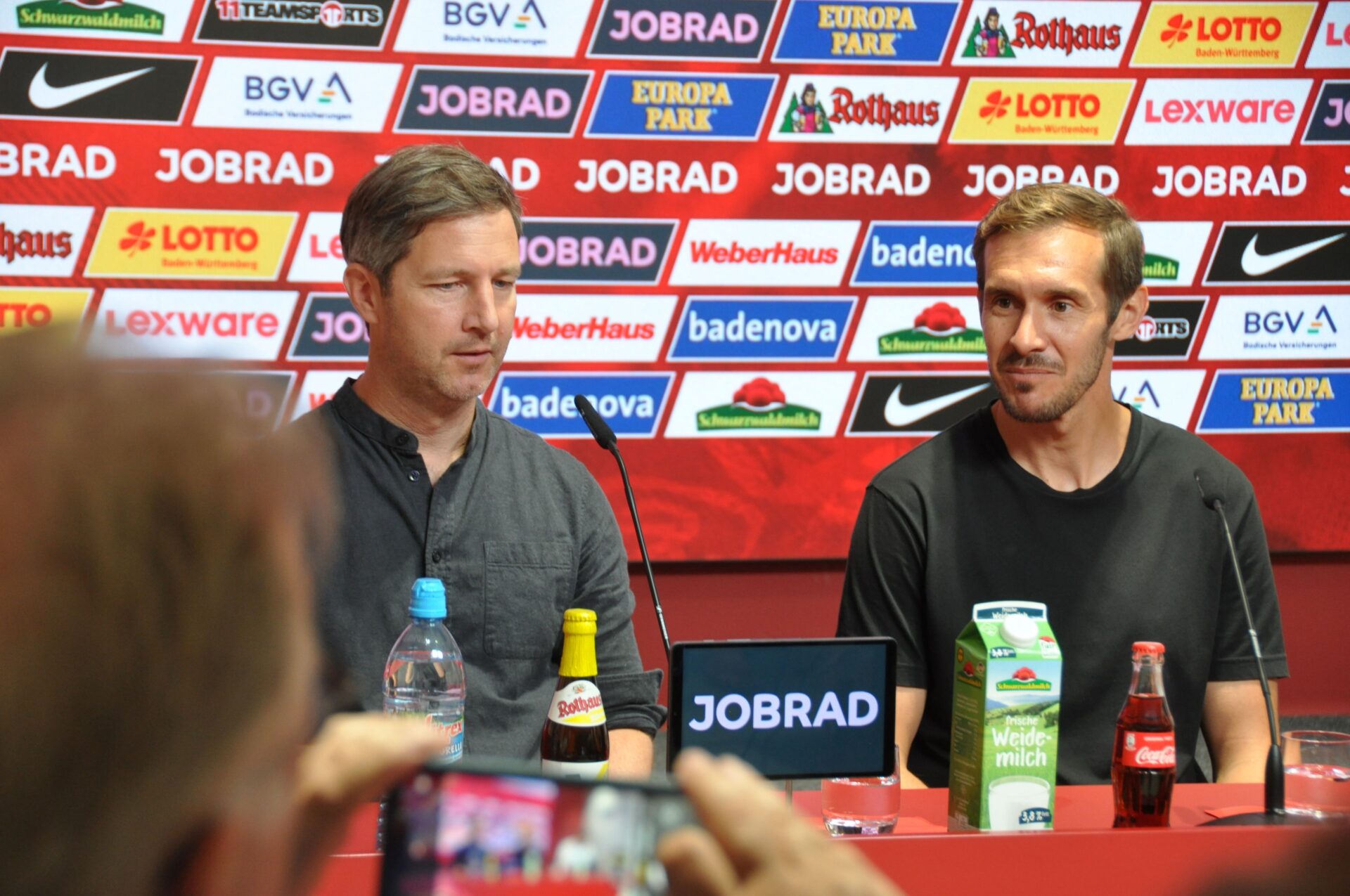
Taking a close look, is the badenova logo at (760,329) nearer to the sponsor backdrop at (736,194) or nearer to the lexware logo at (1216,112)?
the sponsor backdrop at (736,194)

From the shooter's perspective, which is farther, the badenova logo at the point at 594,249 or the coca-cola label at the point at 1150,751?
the badenova logo at the point at 594,249

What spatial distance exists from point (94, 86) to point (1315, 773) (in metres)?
2.38

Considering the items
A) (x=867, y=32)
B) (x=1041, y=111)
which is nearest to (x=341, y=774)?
(x=867, y=32)

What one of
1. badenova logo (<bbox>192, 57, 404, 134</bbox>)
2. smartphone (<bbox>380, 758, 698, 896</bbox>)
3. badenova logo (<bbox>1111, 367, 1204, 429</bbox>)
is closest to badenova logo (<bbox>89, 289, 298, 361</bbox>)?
badenova logo (<bbox>192, 57, 404, 134</bbox>)

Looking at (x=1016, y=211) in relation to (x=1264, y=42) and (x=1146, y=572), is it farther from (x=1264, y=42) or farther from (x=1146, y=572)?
(x=1264, y=42)

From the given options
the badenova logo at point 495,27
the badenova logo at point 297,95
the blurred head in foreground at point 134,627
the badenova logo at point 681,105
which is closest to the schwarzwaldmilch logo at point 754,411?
the badenova logo at point 681,105

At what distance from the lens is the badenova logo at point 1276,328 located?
2938 millimetres

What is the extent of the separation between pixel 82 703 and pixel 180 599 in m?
0.04

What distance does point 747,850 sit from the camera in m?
0.50

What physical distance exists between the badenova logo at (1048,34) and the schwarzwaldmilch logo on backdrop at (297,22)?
3.91ft

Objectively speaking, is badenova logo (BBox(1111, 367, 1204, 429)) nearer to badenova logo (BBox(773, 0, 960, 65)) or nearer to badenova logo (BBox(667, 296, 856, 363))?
badenova logo (BBox(667, 296, 856, 363))

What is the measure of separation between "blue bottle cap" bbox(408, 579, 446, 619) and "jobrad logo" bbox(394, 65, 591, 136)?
150cm

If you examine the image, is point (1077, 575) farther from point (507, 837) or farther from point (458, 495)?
point (507, 837)

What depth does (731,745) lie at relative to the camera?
3.92 ft
